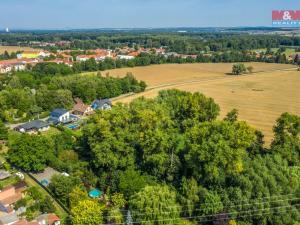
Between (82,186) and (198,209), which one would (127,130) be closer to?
(82,186)

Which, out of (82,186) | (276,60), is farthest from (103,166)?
(276,60)

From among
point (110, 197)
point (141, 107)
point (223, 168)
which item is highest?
point (141, 107)

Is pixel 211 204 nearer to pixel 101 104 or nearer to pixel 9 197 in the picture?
pixel 9 197

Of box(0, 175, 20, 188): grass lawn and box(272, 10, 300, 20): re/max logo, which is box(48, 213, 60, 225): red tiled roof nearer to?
box(0, 175, 20, 188): grass lawn

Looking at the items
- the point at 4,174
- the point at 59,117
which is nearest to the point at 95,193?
the point at 4,174

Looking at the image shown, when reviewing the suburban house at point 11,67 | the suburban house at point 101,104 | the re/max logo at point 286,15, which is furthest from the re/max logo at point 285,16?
the suburban house at point 11,67

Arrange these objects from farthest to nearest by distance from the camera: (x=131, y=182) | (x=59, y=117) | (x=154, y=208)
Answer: (x=59, y=117)
(x=131, y=182)
(x=154, y=208)
